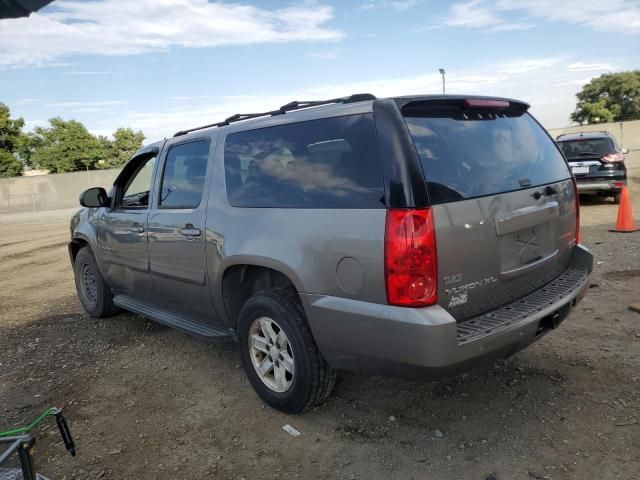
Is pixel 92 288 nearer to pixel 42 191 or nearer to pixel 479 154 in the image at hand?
pixel 479 154

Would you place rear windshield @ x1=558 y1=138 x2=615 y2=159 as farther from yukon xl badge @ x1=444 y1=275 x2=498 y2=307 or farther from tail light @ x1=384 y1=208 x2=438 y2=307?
tail light @ x1=384 y1=208 x2=438 y2=307

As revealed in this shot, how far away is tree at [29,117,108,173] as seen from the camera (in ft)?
167

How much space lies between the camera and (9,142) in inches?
1727

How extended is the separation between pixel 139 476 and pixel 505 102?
3.10m

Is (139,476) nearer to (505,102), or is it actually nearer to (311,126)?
(311,126)

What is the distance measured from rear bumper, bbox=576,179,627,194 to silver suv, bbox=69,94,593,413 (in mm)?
8387

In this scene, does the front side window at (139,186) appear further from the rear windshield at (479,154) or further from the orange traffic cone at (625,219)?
the orange traffic cone at (625,219)

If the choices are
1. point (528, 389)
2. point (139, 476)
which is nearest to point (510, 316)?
point (528, 389)

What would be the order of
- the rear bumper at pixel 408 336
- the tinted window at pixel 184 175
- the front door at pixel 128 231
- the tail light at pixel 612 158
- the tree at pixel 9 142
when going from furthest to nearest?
the tree at pixel 9 142
the tail light at pixel 612 158
the front door at pixel 128 231
the tinted window at pixel 184 175
the rear bumper at pixel 408 336

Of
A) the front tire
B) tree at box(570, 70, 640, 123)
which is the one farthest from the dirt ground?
tree at box(570, 70, 640, 123)

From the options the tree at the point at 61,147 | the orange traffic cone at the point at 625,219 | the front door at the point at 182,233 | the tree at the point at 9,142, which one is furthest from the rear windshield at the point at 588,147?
the tree at the point at 61,147

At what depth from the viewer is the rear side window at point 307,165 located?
264cm

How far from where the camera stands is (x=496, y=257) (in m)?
2.70

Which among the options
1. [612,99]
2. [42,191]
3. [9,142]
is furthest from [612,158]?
[612,99]
